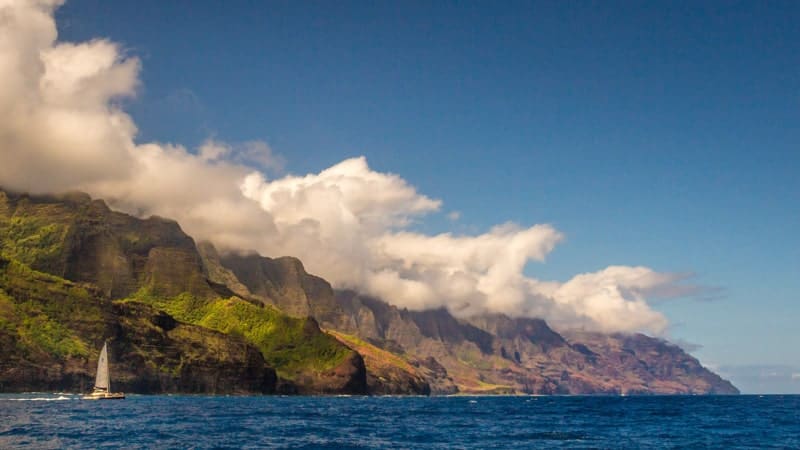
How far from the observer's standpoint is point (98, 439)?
83562 mm

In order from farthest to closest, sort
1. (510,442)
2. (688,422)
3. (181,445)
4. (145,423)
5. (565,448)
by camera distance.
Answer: (688,422) < (145,423) < (510,442) < (565,448) < (181,445)

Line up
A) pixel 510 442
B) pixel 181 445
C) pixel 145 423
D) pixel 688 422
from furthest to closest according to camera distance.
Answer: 1. pixel 688 422
2. pixel 145 423
3. pixel 510 442
4. pixel 181 445

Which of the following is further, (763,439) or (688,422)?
(688,422)

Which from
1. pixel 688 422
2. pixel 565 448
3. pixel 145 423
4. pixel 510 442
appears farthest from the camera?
pixel 688 422

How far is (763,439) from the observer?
343ft

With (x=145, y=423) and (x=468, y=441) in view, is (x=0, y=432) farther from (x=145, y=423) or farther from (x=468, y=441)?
(x=468, y=441)

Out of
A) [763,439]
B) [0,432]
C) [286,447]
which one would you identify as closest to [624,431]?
[763,439]

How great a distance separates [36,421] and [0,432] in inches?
813


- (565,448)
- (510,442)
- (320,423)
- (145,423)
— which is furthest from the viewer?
(320,423)

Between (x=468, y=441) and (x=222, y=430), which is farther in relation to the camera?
(x=222, y=430)

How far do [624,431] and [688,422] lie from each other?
110 feet

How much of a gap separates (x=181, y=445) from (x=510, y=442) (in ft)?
136

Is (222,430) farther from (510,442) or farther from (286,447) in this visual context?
(510,442)

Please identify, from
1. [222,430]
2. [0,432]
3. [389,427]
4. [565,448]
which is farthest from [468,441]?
[0,432]
